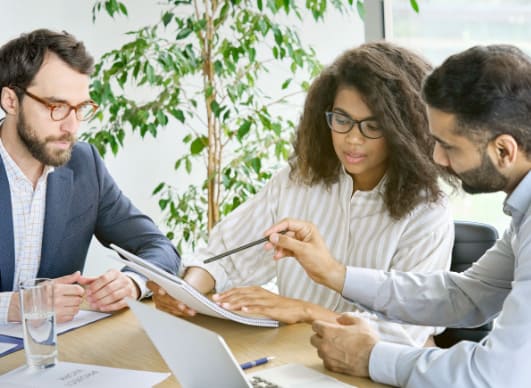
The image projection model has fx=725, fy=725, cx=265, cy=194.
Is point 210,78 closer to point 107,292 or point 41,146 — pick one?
point 41,146

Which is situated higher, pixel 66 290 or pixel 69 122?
pixel 69 122

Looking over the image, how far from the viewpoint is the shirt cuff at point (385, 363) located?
4.24 feet

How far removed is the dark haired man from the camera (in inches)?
47.0

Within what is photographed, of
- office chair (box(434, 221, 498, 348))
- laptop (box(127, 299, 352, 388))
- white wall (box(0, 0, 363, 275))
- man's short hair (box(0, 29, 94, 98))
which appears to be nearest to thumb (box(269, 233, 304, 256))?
office chair (box(434, 221, 498, 348))

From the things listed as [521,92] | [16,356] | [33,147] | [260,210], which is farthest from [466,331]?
[33,147]

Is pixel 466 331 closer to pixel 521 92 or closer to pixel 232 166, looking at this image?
pixel 521 92

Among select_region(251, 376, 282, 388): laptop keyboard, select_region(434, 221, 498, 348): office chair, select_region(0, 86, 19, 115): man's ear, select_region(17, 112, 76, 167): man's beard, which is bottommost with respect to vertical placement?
select_region(434, 221, 498, 348): office chair

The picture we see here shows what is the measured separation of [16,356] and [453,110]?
1028mm

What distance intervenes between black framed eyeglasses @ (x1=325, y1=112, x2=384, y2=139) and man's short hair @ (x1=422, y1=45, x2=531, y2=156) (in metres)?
0.57

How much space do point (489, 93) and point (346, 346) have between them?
542 mm

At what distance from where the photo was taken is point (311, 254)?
71.1 inches

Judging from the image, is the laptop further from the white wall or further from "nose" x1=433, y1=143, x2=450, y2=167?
the white wall

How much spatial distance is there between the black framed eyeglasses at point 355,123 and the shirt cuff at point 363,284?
422 mm

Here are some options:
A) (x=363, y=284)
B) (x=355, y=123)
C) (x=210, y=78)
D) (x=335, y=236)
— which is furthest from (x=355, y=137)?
(x=210, y=78)
